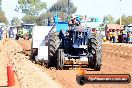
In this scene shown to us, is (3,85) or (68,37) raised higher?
(68,37)

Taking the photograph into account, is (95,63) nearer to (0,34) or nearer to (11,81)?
(11,81)

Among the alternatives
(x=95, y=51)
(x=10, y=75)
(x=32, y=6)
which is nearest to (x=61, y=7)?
(x=32, y=6)

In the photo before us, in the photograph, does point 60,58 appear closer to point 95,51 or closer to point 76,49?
point 76,49

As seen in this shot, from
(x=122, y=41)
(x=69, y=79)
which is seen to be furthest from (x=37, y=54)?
(x=122, y=41)

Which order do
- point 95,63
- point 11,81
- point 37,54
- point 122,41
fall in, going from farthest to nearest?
point 122,41
point 37,54
point 95,63
point 11,81

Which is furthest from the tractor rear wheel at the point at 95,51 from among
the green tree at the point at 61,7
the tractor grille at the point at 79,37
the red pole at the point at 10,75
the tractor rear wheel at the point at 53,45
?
the green tree at the point at 61,7

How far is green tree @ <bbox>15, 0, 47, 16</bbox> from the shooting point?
145 m

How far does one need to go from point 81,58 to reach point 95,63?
2.08 feet

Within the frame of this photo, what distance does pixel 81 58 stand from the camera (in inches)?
597

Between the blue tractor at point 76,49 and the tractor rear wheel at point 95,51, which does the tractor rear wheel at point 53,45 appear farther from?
the tractor rear wheel at point 95,51

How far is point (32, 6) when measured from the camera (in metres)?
146

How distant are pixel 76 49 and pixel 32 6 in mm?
132442

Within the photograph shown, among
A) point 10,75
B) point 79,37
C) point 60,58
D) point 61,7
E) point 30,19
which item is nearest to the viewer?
point 10,75

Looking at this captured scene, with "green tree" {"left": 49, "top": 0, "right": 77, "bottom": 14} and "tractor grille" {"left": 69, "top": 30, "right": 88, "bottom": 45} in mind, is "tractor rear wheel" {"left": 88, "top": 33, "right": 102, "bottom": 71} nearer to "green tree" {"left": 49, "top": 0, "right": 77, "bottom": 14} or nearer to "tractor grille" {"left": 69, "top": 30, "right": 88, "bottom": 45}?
"tractor grille" {"left": 69, "top": 30, "right": 88, "bottom": 45}
